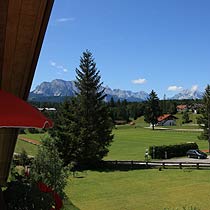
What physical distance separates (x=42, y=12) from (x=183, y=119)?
120m

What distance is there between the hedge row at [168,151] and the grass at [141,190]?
9731 millimetres

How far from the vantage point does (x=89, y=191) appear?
74.6 feet

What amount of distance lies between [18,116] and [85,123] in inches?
1353

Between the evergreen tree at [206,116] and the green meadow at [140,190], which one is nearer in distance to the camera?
the green meadow at [140,190]

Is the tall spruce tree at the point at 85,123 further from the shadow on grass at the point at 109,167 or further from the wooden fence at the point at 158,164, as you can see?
the wooden fence at the point at 158,164

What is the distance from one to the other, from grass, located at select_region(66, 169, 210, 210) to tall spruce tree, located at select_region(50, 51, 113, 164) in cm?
472

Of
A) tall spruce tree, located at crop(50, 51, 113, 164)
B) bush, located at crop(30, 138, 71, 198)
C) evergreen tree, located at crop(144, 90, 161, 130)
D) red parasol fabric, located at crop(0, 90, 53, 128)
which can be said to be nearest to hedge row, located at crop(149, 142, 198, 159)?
tall spruce tree, located at crop(50, 51, 113, 164)

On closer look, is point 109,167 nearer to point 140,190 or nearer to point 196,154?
point 196,154

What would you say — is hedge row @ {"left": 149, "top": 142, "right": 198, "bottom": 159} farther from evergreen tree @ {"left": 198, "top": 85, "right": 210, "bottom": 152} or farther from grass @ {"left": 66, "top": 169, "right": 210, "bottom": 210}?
grass @ {"left": 66, "top": 169, "right": 210, "bottom": 210}

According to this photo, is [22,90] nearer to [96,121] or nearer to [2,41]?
[2,41]

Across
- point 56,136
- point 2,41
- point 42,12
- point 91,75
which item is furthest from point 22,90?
point 91,75

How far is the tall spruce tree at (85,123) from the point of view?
3653 centimetres

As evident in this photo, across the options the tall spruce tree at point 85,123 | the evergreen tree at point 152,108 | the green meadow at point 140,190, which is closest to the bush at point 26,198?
the green meadow at point 140,190

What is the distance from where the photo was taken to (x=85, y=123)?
123ft
